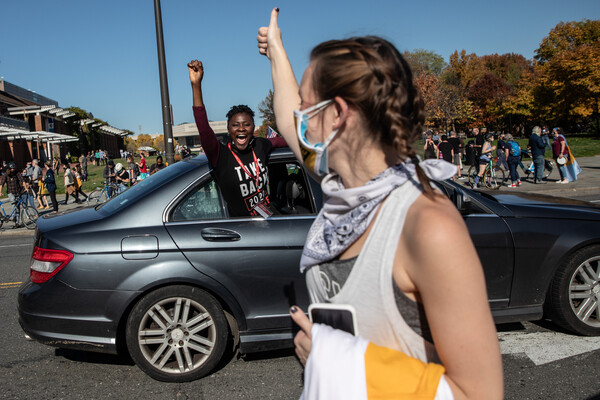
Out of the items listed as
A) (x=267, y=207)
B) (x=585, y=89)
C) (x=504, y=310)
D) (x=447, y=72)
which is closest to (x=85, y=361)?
(x=267, y=207)

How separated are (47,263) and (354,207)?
3.05 m

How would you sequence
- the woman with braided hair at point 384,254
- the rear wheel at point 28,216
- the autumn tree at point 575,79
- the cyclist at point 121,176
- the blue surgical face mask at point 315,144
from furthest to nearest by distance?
the autumn tree at point 575,79
the cyclist at point 121,176
the rear wheel at point 28,216
the blue surgical face mask at point 315,144
the woman with braided hair at point 384,254

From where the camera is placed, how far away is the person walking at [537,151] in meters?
15.0

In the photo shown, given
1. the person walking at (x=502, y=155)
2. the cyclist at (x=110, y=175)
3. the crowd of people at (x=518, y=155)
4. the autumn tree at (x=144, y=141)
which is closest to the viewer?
the crowd of people at (x=518, y=155)

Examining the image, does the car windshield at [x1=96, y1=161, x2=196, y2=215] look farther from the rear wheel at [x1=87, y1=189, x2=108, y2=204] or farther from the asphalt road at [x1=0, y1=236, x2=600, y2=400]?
the rear wheel at [x1=87, y1=189, x2=108, y2=204]

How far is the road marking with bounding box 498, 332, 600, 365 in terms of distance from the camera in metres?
3.73

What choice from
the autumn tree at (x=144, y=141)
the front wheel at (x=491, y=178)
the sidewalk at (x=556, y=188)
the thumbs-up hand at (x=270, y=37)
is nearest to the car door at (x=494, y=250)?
the thumbs-up hand at (x=270, y=37)

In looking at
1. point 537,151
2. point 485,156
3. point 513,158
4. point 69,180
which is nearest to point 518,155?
point 513,158

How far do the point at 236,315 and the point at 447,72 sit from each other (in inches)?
2827

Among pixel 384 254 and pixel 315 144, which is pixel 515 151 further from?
pixel 384 254

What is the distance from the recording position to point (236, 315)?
354 centimetres

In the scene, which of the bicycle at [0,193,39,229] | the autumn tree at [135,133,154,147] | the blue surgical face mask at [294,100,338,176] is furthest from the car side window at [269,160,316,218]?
the autumn tree at [135,133,154,147]

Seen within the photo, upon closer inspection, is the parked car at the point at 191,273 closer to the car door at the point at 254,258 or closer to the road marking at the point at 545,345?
the car door at the point at 254,258

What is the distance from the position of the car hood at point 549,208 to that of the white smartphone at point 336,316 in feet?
10.1
